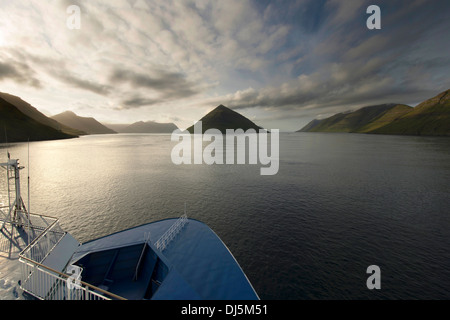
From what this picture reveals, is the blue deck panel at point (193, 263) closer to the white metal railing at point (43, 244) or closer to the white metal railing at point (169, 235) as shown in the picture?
the white metal railing at point (169, 235)

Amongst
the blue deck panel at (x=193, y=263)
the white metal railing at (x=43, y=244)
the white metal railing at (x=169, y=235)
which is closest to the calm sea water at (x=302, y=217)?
the blue deck panel at (x=193, y=263)

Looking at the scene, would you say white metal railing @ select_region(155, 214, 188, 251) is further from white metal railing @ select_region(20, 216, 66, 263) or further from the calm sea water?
white metal railing @ select_region(20, 216, 66, 263)

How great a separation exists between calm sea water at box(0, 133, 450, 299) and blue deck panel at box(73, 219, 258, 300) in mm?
5721

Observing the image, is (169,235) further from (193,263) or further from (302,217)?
(302,217)

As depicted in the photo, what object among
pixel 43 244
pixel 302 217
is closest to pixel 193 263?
pixel 43 244

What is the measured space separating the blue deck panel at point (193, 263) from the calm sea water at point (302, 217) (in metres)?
5.72

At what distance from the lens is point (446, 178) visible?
57.2 metres

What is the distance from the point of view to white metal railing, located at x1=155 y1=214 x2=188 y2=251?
61.6 ft

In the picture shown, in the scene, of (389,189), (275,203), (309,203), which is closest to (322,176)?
(389,189)

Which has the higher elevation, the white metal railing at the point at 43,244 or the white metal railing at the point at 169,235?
the white metal railing at the point at 43,244

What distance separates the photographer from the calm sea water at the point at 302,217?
19.9 meters

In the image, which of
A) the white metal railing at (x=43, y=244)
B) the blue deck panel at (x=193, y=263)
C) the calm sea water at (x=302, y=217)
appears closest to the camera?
the blue deck panel at (x=193, y=263)

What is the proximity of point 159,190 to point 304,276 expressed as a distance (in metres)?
41.6

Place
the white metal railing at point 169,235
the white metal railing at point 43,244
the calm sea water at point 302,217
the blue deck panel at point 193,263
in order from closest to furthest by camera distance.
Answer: the blue deck panel at point 193,263 < the white metal railing at point 43,244 < the white metal railing at point 169,235 < the calm sea water at point 302,217
